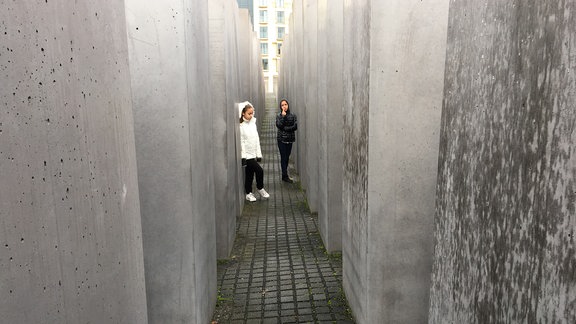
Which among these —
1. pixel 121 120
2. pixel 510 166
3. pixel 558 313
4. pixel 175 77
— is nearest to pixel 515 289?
pixel 558 313

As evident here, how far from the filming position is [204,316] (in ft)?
15.5

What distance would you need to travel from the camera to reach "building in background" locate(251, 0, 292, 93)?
244 ft

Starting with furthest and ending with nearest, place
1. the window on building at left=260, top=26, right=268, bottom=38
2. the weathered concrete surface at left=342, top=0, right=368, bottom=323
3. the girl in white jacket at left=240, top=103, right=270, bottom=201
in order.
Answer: the window on building at left=260, top=26, right=268, bottom=38
the girl in white jacket at left=240, top=103, right=270, bottom=201
the weathered concrete surface at left=342, top=0, right=368, bottom=323

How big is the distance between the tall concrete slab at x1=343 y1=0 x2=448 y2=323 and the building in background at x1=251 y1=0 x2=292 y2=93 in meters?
70.9

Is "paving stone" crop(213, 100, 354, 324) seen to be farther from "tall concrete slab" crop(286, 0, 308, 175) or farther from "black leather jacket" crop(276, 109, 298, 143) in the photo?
"black leather jacket" crop(276, 109, 298, 143)

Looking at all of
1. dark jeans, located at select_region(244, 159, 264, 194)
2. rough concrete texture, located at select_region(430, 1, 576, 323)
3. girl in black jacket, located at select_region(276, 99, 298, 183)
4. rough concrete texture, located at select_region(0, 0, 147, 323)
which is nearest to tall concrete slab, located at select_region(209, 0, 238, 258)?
dark jeans, located at select_region(244, 159, 264, 194)

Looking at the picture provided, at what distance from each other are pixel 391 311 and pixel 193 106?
254cm

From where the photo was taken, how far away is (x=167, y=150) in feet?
13.3

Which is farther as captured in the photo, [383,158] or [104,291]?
[383,158]

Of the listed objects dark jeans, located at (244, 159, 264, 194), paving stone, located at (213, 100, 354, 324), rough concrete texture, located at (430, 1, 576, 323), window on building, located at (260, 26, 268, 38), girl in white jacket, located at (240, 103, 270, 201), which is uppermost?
window on building, located at (260, 26, 268, 38)

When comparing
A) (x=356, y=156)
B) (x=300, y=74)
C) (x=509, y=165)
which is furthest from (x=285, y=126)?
(x=509, y=165)

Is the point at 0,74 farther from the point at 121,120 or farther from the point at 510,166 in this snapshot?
the point at 510,166

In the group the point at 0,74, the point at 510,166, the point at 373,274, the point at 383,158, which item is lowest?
the point at 373,274

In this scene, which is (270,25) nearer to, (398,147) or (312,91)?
(312,91)
